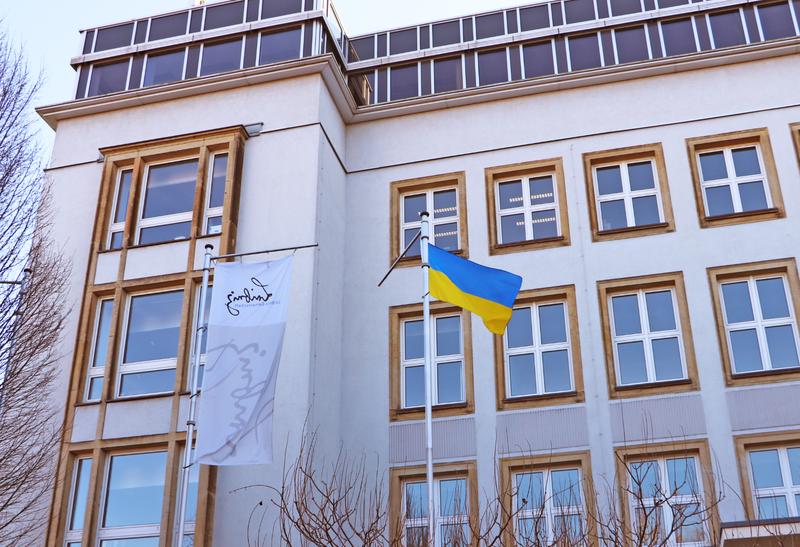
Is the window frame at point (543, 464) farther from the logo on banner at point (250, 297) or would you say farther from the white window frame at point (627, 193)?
the logo on banner at point (250, 297)

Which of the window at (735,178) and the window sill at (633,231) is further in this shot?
the window sill at (633,231)

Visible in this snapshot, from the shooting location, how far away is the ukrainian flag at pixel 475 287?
40.3 feet

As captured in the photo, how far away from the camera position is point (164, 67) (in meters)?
20.2

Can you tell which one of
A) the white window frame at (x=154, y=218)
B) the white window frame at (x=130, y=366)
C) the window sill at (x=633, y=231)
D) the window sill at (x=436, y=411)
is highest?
the white window frame at (x=154, y=218)

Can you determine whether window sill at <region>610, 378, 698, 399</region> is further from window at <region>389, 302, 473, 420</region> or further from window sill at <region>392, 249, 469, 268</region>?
window sill at <region>392, 249, 469, 268</region>

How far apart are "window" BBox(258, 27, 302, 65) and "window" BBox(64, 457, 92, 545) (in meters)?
8.44

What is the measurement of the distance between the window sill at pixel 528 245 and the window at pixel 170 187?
467 cm

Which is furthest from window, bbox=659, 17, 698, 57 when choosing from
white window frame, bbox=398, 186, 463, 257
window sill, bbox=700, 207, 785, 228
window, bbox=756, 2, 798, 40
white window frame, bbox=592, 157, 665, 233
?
white window frame, bbox=398, 186, 463, 257

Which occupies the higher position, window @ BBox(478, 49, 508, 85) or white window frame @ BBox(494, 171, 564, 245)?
window @ BBox(478, 49, 508, 85)

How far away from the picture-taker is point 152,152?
1828 centimetres

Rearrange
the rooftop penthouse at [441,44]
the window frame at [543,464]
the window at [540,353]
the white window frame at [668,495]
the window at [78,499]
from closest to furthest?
the white window frame at [668,495], the window at [78,499], the window frame at [543,464], the window at [540,353], the rooftop penthouse at [441,44]

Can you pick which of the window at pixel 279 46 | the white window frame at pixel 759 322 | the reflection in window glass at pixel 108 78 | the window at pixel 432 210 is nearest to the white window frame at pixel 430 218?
the window at pixel 432 210

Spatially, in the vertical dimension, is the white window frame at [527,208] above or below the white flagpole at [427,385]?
above

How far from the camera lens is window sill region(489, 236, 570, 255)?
1742cm
